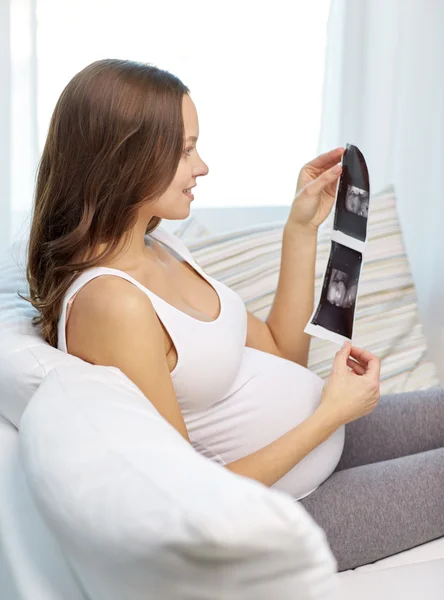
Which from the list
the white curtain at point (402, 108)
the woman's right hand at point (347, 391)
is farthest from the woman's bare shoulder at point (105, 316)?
the white curtain at point (402, 108)

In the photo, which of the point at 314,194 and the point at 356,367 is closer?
the point at 356,367

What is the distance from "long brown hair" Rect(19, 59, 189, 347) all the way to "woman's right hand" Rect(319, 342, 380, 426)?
389mm

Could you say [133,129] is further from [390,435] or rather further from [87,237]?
[390,435]

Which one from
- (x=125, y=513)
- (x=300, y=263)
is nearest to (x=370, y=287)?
(x=300, y=263)

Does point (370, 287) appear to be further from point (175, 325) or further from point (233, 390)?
point (175, 325)

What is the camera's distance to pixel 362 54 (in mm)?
2568

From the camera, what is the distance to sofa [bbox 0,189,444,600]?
1.78 ft

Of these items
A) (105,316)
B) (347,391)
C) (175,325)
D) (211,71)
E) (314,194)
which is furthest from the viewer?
(211,71)

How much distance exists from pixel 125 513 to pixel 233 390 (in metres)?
0.73

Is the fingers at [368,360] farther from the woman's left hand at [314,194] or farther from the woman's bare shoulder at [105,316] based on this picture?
the woman's bare shoulder at [105,316]

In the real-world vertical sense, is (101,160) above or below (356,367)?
above

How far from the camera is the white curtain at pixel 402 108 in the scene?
8.37ft

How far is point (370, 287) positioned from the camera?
6.57 feet

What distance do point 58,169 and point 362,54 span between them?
5.26 ft
